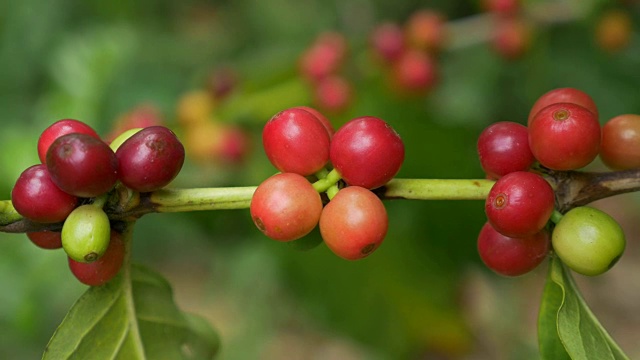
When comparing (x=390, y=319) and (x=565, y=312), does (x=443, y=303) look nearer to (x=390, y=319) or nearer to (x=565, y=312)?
(x=390, y=319)

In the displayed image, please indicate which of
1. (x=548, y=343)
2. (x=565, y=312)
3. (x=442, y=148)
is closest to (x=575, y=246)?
(x=565, y=312)

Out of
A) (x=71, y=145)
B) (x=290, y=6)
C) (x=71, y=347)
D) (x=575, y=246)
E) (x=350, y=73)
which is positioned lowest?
(x=290, y=6)

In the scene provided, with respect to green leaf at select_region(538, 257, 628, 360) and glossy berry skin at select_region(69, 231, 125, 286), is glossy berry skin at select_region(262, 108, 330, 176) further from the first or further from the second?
green leaf at select_region(538, 257, 628, 360)

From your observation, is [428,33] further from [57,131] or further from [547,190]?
[57,131]

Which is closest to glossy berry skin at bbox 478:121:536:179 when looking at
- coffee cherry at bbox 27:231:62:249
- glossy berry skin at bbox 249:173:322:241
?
glossy berry skin at bbox 249:173:322:241

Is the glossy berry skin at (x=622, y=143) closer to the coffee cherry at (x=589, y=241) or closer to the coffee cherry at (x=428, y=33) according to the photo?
the coffee cherry at (x=589, y=241)

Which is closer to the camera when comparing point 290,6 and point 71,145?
point 71,145

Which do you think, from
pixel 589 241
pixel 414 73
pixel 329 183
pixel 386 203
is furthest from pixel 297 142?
pixel 414 73
